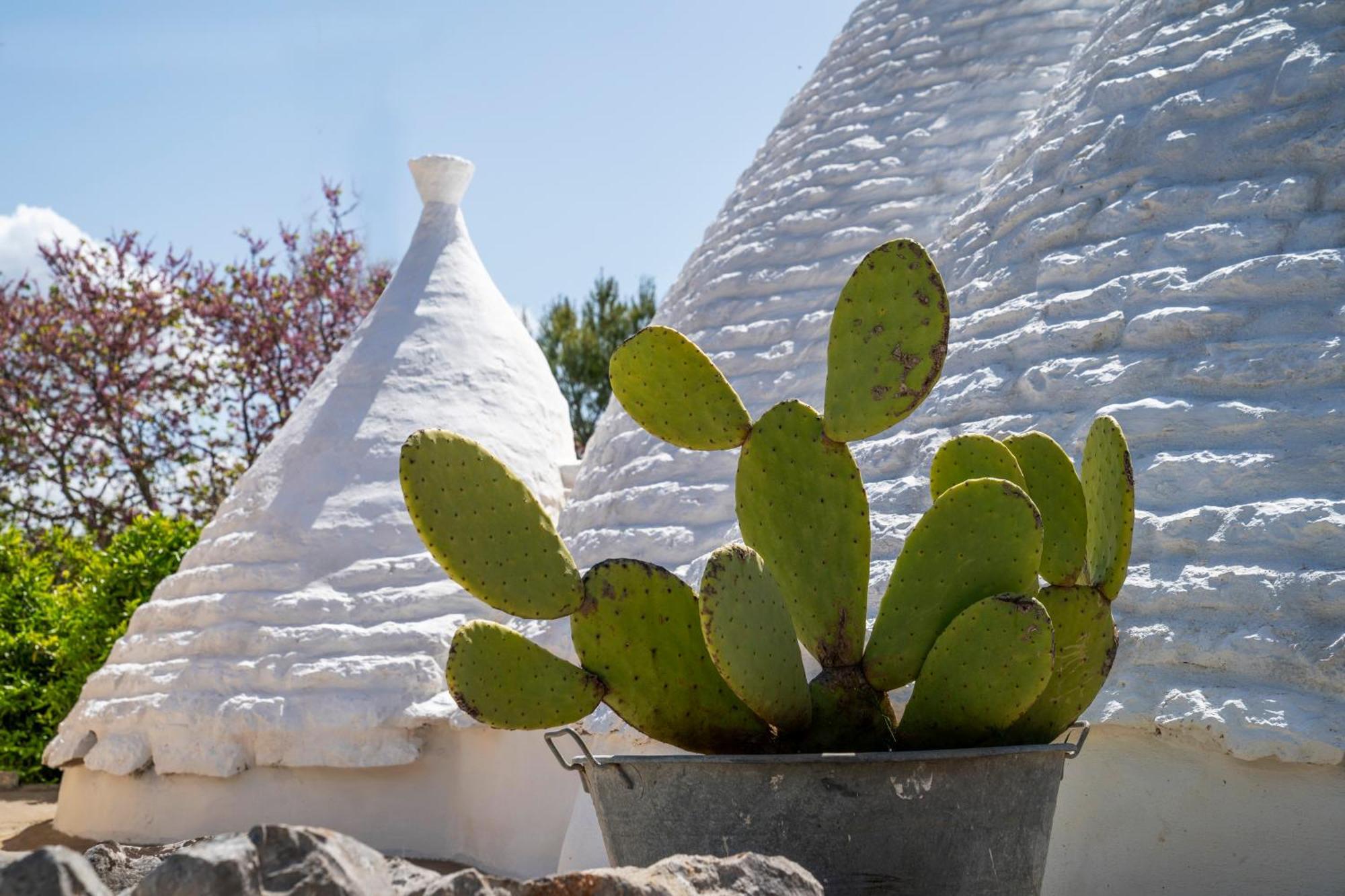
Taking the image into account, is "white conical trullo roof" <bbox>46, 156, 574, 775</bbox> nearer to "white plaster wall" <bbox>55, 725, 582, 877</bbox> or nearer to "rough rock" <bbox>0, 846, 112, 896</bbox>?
"white plaster wall" <bbox>55, 725, 582, 877</bbox>

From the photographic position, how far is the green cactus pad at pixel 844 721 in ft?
8.44

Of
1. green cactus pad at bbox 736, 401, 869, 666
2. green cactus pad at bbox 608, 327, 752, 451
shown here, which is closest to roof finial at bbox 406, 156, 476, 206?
green cactus pad at bbox 608, 327, 752, 451

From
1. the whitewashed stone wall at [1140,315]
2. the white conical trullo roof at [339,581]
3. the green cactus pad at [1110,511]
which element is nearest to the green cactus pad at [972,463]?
the green cactus pad at [1110,511]

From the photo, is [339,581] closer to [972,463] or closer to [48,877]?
[972,463]

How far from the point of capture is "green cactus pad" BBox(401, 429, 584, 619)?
8.28ft

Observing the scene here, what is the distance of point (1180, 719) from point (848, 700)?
3.02ft

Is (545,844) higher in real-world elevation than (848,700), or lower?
lower

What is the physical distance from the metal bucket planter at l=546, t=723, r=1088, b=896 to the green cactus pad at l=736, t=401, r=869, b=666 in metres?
0.39

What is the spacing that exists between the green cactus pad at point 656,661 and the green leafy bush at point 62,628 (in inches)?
261

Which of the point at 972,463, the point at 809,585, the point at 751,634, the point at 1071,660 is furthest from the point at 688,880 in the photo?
the point at 972,463

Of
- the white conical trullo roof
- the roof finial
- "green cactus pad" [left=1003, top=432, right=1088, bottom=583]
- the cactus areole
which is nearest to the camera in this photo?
the cactus areole

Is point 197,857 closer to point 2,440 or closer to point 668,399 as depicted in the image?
point 668,399

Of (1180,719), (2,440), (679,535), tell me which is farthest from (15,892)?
(2,440)

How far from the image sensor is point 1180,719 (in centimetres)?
306
